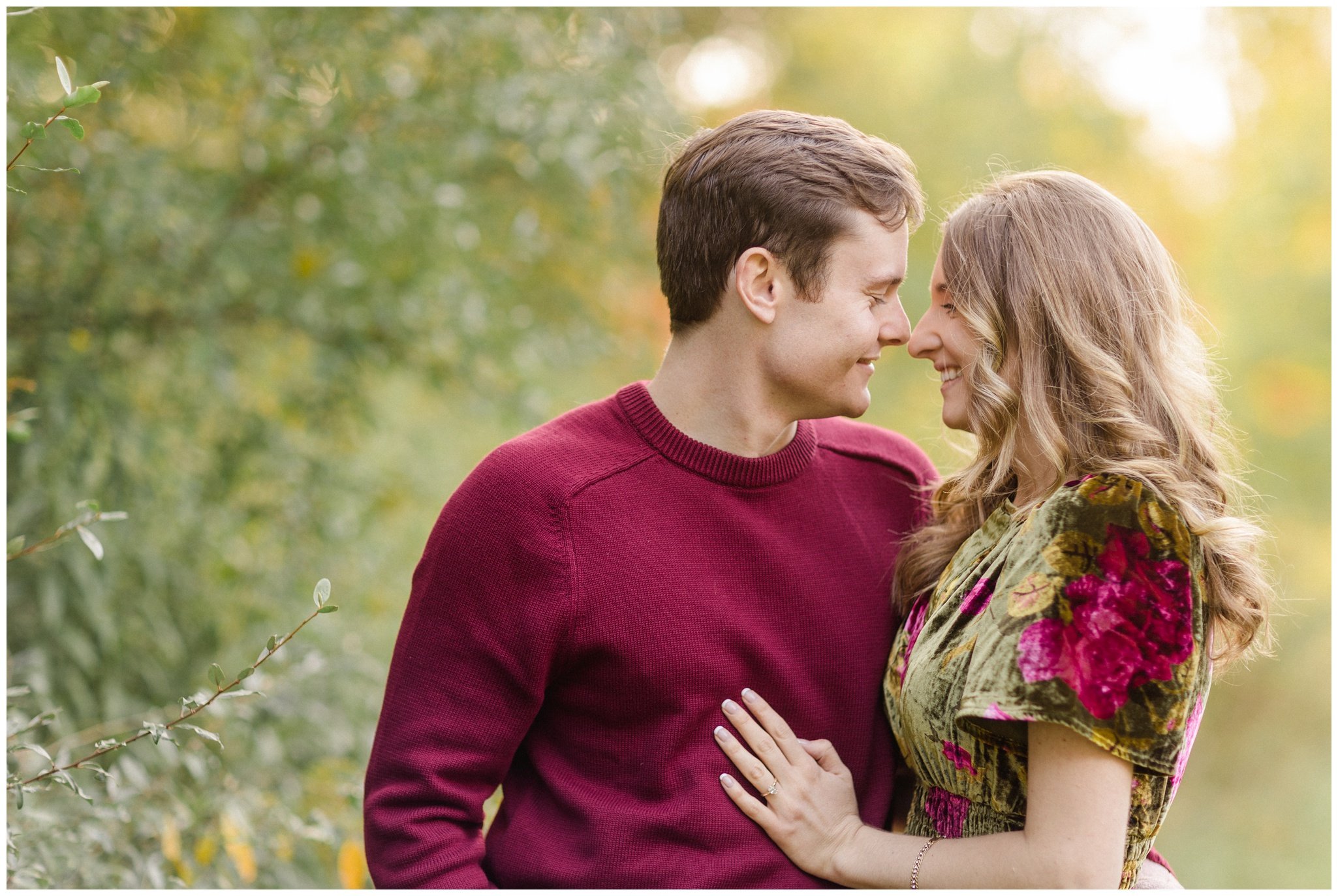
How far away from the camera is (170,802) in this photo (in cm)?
230

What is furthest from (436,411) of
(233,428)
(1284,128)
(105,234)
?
(1284,128)

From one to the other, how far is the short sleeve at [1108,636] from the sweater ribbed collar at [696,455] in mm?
490

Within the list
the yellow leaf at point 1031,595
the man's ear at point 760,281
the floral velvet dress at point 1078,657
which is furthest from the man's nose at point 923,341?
the yellow leaf at point 1031,595

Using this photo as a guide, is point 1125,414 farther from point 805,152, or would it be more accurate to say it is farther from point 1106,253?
point 805,152

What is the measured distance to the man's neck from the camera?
1775 millimetres

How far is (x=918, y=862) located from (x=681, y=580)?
0.51 metres

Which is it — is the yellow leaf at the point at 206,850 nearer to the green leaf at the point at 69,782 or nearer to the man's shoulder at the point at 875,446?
the green leaf at the point at 69,782

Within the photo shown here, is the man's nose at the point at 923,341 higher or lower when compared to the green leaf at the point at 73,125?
lower

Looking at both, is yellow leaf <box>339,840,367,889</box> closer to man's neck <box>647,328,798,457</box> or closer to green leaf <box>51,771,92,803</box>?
green leaf <box>51,771,92,803</box>

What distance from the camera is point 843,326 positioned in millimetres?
1729

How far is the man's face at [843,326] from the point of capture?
5.67 feet

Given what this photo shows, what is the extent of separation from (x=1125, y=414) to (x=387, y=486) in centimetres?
243

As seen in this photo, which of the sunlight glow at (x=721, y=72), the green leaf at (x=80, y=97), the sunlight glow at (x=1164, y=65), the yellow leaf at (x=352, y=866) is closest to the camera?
the green leaf at (x=80, y=97)

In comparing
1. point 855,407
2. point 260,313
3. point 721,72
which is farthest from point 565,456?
point 721,72
